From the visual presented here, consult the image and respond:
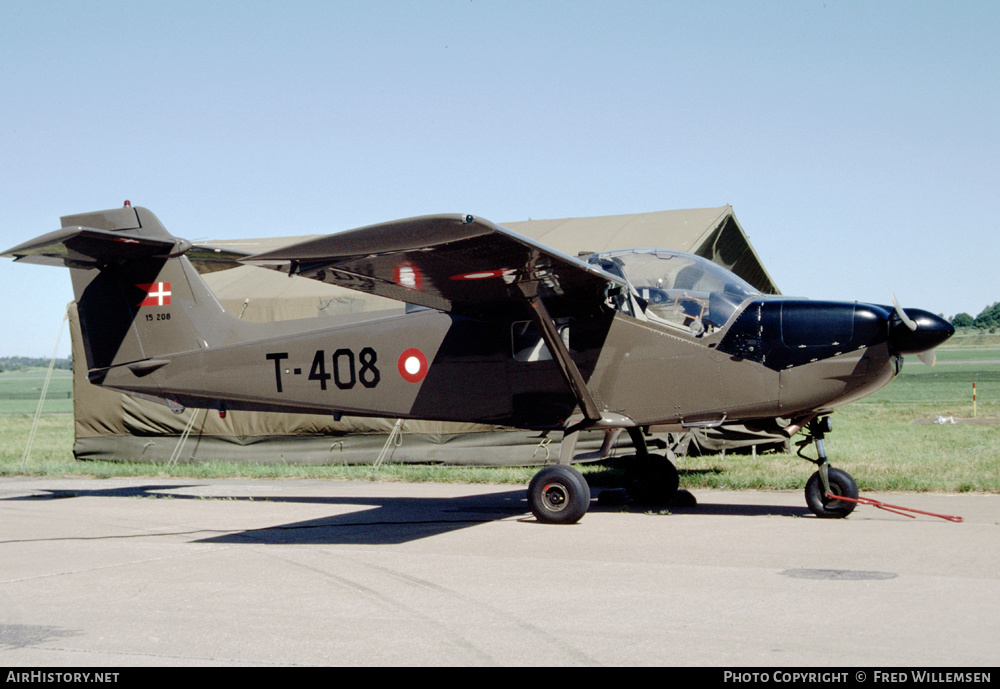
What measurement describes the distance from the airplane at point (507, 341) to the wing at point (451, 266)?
0.07 feet

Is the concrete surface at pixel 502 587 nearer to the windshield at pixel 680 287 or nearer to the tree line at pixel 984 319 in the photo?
the windshield at pixel 680 287

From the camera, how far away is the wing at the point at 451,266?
6.32 metres

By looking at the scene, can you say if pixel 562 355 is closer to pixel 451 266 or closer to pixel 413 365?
pixel 451 266

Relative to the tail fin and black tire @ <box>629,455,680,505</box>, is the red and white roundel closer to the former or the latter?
the tail fin

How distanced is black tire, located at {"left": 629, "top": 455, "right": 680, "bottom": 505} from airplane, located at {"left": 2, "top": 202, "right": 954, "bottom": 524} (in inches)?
0.7

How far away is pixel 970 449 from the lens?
15.6 metres

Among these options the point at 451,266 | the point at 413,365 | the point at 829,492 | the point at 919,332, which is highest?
the point at 451,266

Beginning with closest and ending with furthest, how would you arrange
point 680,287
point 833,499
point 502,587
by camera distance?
point 502,587
point 833,499
point 680,287

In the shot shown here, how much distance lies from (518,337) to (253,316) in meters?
8.29

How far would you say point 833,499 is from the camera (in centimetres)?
847

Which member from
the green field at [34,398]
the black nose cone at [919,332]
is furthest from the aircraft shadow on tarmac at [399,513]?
the green field at [34,398]

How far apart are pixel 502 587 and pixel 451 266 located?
3.04m

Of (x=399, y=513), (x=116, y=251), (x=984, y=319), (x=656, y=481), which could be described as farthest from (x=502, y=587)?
(x=984, y=319)
